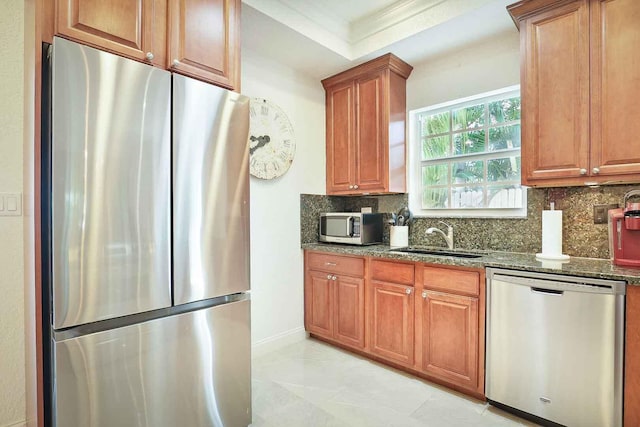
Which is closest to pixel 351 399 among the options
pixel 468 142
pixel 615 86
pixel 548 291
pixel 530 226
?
pixel 548 291

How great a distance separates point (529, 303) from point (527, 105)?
4.04 feet

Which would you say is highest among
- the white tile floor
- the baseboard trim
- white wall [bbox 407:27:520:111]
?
white wall [bbox 407:27:520:111]

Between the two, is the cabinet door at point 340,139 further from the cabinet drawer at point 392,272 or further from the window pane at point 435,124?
the cabinet drawer at point 392,272

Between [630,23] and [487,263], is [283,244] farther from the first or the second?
[630,23]

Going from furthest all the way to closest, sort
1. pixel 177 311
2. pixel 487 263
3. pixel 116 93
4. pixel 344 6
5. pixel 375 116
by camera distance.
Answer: pixel 375 116
pixel 344 6
pixel 487 263
pixel 177 311
pixel 116 93

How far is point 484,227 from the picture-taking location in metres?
2.67

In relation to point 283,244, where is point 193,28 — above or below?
above

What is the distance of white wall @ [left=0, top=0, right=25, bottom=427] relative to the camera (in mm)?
1721

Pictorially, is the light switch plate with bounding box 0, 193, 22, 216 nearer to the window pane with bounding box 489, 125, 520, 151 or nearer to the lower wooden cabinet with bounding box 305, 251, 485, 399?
the lower wooden cabinet with bounding box 305, 251, 485, 399

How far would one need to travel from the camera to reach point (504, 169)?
2.68 meters

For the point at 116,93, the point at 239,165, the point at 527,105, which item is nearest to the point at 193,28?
the point at 116,93

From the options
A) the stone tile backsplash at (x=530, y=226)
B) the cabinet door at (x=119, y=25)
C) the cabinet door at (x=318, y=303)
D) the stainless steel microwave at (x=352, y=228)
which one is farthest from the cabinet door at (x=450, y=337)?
the cabinet door at (x=119, y=25)

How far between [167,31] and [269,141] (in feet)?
4.30

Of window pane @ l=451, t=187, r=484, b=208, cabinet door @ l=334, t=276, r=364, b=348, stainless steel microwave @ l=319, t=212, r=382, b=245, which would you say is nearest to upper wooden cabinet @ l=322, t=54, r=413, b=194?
stainless steel microwave @ l=319, t=212, r=382, b=245
